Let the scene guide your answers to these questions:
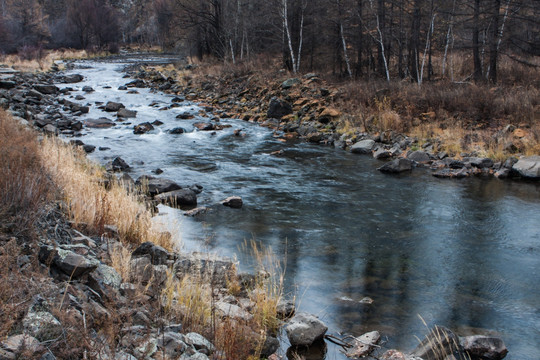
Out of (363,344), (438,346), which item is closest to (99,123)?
(363,344)

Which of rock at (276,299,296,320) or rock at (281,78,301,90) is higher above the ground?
rock at (281,78,301,90)

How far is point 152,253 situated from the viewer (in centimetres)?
633

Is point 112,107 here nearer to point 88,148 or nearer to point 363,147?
point 88,148

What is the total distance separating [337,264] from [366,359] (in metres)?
2.66

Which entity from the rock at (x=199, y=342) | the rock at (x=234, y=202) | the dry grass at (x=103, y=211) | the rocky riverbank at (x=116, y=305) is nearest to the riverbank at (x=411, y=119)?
the rock at (x=234, y=202)

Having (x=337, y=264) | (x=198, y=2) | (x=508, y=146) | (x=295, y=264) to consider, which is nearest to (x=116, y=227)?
(x=295, y=264)

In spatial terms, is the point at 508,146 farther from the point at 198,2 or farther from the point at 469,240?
the point at 198,2

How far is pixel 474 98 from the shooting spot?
655 inches

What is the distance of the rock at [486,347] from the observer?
15.8 ft

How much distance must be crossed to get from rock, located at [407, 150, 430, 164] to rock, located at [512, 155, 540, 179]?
2526 mm

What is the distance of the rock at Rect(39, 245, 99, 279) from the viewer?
4430 millimetres

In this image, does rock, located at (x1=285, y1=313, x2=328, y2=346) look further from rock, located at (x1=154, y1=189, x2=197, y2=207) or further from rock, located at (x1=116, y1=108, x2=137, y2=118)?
rock, located at (x1=116, y1=108, x2=137, y2=118)

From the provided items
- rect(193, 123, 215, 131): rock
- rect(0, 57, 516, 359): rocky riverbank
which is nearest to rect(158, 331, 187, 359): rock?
rect(0, 57, 516, 359): rocky riverbank

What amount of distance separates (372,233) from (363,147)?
7314 mm
